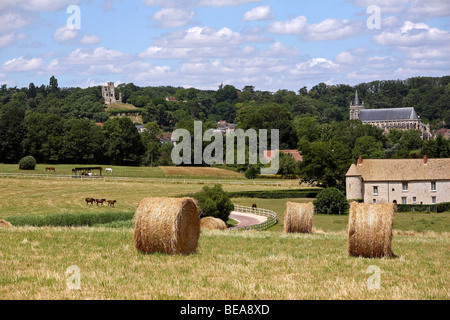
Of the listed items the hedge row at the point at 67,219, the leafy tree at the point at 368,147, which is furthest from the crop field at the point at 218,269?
the leafy tree at the point at 368,147

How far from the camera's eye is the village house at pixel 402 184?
6931cm

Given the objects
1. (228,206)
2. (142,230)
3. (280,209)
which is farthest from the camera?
(280,209)

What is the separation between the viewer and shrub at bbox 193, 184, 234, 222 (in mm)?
46156

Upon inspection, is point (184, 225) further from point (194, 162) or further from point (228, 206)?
point (194, 162)

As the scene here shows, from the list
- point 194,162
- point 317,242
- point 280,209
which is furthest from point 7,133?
point 317,242

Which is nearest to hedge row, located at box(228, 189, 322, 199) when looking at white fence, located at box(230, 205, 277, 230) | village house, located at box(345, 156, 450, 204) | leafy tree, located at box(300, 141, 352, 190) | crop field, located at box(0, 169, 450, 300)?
leafy tree, located at box(300, 141, 352, 190)

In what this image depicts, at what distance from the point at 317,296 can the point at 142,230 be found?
6210 mm

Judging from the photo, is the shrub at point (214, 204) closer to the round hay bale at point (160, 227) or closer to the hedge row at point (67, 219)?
the hedge row at point (67, 219)

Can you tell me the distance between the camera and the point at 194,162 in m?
115

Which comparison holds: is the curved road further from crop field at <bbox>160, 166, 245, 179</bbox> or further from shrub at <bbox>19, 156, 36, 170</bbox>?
shrub at <bbox>19, 156, 36, 170</bbox>

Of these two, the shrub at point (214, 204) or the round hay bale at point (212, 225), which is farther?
the shrub at point (214, 204)

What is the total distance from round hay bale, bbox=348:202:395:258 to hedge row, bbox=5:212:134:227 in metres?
20.3

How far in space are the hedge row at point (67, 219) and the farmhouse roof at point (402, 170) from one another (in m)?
35.7
